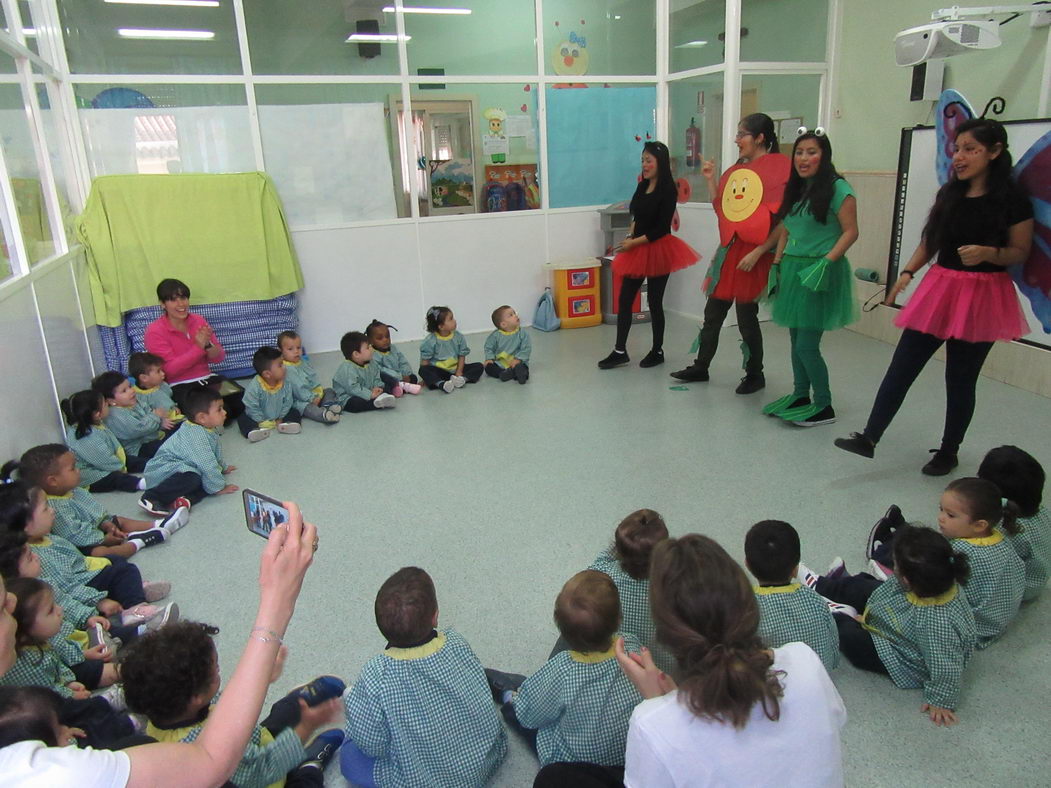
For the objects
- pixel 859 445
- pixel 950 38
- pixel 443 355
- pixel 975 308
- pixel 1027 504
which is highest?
pixel 950 38

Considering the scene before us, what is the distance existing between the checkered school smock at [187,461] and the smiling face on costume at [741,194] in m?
3.03

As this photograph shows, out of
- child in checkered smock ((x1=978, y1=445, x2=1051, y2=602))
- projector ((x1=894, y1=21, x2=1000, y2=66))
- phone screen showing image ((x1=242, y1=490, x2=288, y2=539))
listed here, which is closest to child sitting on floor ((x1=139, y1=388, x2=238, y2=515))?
phone screen showing image ((x1=242, y1=490, x2=288, y2=539))

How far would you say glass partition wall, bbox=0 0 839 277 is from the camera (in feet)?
17.2

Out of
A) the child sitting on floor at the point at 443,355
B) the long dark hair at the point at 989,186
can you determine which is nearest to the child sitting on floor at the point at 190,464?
the child sitting on floor at the point at 443,355

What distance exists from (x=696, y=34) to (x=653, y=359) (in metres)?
3.07

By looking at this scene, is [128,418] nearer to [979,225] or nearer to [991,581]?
[991,581]

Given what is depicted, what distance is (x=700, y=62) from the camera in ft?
20.8

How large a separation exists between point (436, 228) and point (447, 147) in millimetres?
673

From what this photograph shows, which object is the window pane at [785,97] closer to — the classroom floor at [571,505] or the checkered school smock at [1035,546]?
the classroom floor at [571,505]

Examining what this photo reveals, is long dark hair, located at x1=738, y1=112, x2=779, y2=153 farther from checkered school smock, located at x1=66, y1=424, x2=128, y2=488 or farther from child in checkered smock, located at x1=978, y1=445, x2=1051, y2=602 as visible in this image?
checkered school smock, located at x1=66, y1=424, x2=128, y2=488

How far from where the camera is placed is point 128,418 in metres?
3.68

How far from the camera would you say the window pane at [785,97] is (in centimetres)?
609

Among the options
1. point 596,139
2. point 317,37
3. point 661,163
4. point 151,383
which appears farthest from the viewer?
point 596,139

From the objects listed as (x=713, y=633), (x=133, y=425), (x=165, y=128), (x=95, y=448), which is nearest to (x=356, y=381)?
(x=133, y=425)
